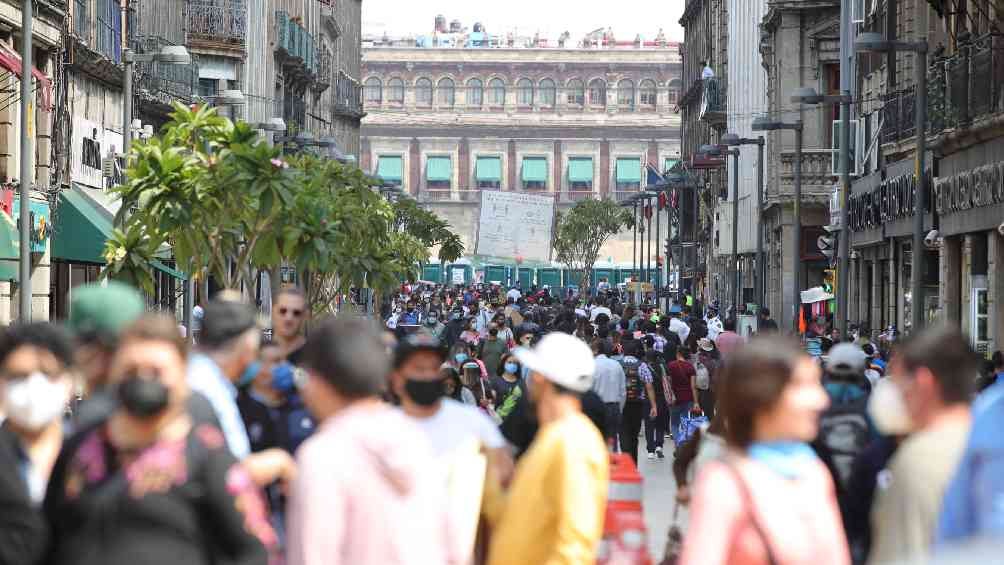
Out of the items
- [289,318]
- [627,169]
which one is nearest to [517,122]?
[627,169]

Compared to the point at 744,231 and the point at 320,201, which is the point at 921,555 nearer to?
the point at 320,201

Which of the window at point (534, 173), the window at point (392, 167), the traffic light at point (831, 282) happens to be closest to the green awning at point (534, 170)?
the window at point (534, 173)

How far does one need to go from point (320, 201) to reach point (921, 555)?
700 inches

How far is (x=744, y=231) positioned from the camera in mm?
62531

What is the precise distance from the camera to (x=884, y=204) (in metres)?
39.1

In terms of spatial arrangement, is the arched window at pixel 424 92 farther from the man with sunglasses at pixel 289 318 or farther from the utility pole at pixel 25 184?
the man with sunglasses at pixel 289 318

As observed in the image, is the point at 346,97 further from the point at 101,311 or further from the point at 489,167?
the point at 101,311

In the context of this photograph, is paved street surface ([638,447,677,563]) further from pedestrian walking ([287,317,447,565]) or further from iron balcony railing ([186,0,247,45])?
iron balcony railing ([186,0,247,45])

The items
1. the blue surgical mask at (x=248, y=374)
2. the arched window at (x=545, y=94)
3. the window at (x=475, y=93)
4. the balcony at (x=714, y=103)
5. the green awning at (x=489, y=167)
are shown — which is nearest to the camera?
the blue surgical mask at (x=248, y=374)

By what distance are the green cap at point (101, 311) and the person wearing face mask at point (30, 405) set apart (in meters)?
0.08

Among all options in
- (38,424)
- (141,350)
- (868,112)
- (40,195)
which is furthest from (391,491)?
(868,112)

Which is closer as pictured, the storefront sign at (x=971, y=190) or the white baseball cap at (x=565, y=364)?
the white baseball cap at (x=565, y=364)

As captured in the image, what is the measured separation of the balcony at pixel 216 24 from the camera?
185 feet

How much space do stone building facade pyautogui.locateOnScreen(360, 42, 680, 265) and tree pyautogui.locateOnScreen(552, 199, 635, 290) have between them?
2303 cm
